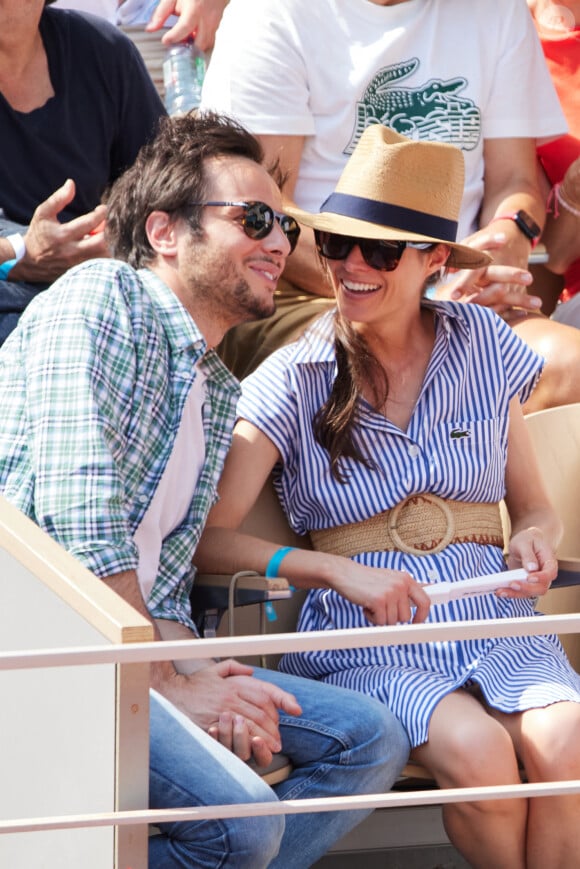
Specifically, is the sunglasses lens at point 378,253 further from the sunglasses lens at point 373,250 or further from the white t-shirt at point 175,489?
the white t-shirt at point 175,489

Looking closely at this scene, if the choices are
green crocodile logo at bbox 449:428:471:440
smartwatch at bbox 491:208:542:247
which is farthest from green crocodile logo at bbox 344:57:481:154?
green crocodile logo at bbox 449:428:471:440

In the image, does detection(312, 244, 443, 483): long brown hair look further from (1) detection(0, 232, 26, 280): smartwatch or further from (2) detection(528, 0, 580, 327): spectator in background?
(2) detection(528, 0, 580, 327): spectator in background

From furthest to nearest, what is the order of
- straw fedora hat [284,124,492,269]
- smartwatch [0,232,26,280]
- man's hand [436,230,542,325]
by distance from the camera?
man's hand [436,230,542,325] < smartwatch [0,232,26,280] < straw fedora hat [284,124,492,269]

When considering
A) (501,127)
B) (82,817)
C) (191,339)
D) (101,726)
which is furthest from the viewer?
(501,127)

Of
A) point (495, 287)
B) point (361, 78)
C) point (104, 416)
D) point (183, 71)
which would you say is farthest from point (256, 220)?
point (183, 71)

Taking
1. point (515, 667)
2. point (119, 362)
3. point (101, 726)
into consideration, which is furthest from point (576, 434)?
point (101, 726)

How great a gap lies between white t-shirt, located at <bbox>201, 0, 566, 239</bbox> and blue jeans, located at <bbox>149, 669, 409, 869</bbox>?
1.64 m

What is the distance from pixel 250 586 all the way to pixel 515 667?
50cm

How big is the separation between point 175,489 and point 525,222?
1.48 meters

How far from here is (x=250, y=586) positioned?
2.52 meters

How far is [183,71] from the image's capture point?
4.22 m

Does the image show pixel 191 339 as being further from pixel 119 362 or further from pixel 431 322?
pixel 431 322

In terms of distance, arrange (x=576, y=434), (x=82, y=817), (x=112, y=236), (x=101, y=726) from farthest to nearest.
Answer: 1. (x=576, y=434)
2. (x=112, y=236)
3. (x=101, y=726)
4. (x=82, y=817)

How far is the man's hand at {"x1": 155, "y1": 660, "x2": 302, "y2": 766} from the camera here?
2168mm
